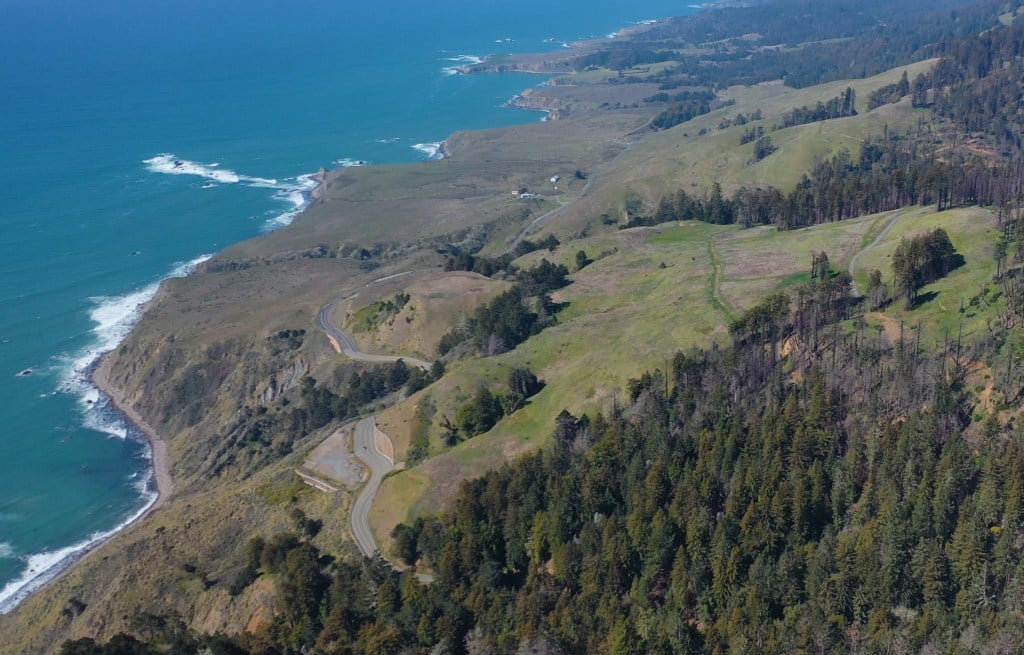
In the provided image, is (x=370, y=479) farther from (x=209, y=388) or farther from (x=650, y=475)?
(x=209, y=388)

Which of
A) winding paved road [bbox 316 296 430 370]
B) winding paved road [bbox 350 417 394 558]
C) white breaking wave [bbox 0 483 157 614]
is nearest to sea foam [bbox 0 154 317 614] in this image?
white breaking wave [bbox 0 483 157 614]

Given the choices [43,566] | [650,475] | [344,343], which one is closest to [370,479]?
[650,475]

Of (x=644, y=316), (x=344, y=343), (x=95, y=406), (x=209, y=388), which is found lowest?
(x=95, y=406)

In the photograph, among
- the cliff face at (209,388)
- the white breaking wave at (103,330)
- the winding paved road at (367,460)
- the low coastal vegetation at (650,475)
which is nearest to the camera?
the low coastal vegetation at (650,475)

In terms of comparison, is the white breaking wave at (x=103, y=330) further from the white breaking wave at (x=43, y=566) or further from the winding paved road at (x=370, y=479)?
the winding paved road at (x=370, y=479)

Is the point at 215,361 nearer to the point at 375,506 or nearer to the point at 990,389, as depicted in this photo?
the point at 375,506

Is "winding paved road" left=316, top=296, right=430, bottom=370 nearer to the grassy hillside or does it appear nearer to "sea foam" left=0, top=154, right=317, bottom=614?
the grassy hillside

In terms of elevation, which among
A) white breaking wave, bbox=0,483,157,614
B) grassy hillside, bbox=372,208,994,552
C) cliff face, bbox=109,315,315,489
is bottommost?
white breaking wave, bbox=0,483,157,614

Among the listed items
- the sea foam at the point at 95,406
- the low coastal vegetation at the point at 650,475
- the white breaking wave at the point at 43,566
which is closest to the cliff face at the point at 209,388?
the low coastal vegetation at the point at 650,475

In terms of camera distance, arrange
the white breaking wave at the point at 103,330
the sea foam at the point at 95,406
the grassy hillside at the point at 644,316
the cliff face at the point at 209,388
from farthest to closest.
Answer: the white breaking wave at the point at 103,330 < the cliff face at the point at 209,388 < the sea foam at the point at 95,406 < the grassy hillside at the point at 644,316

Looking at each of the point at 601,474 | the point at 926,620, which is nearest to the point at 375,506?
the point at 601,474

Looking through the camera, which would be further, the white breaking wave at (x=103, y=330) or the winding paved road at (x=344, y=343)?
the white breaking wave at (x=103, y=330)
